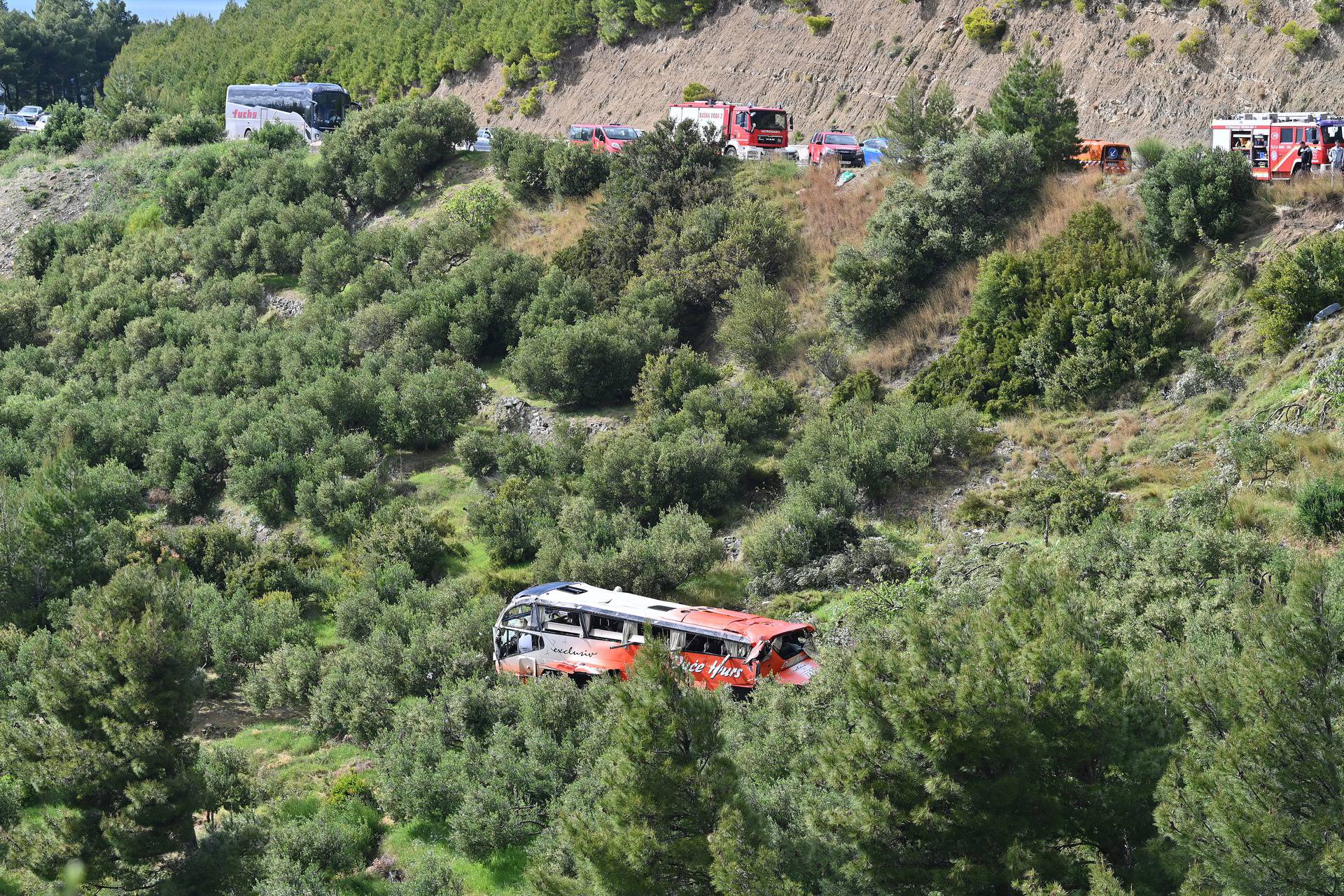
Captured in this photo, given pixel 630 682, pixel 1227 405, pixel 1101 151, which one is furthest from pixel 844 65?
pixel 630 682

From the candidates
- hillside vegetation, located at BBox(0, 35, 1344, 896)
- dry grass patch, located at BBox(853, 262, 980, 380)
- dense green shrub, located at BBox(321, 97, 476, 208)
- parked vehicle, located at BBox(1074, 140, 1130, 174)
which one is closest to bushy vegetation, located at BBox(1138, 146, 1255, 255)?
hillside vegetation, located at BBox(0, 35, 1344, 896)

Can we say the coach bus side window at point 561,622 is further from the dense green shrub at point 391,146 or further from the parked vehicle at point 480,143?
the parked vehicle at point 480,143

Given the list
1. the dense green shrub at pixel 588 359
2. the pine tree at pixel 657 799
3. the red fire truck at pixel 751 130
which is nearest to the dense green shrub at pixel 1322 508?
the pine tree at pixel 657 799

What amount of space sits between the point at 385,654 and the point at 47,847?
7816 mm

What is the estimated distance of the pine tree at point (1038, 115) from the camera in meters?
36.0

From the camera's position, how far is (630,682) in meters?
16.2

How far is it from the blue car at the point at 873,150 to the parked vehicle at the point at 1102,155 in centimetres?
762

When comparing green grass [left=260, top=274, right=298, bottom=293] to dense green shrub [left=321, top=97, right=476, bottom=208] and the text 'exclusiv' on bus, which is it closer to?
dense green shrub [left=321, top=97, right=476, bottom=208]

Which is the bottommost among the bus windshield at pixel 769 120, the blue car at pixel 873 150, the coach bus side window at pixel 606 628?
the coach bus side window at pixel 606 628

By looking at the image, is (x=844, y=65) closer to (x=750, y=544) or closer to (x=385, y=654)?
(x=750, y=544)

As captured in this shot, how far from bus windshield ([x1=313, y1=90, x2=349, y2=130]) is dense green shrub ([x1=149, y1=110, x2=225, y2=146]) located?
6.86 meters

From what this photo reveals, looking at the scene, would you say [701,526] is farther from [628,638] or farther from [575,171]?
[575,171]

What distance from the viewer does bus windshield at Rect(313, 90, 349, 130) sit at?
66.2 meters

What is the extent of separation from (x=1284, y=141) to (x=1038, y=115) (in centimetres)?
617
